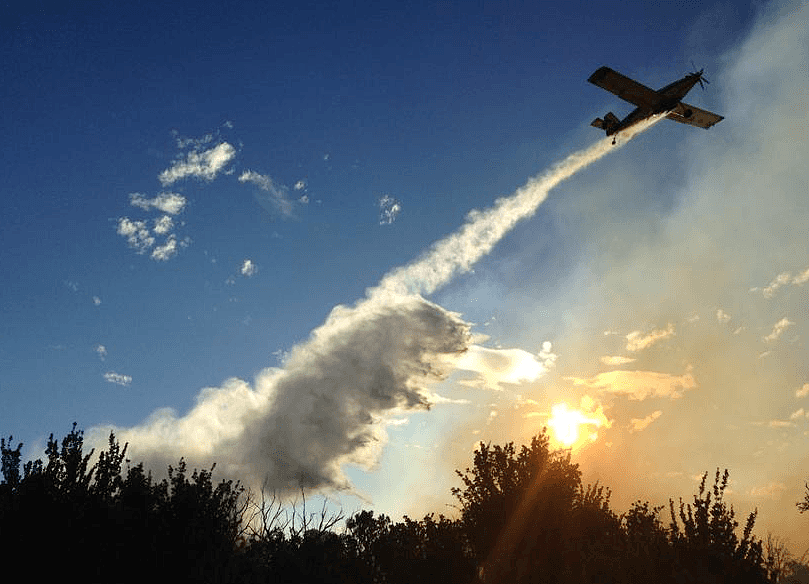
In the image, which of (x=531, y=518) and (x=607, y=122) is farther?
(x=607, y=122)

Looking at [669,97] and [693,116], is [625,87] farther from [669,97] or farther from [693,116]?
[693,116]

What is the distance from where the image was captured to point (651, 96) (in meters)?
35.9

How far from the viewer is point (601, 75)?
34688 millimetres

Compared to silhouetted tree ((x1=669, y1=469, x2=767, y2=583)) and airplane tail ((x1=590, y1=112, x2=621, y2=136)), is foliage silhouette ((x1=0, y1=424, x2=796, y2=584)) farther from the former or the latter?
airplane tail ((x1=590, y1=112, x2=621, y2=136))

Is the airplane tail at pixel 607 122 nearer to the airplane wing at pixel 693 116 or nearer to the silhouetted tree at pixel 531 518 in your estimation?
the airplane wing at pixel 693 116

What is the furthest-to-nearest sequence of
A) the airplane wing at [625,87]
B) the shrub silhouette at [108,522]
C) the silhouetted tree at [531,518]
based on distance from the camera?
the airplane wing at [625,87] → the silhouetted tree at [531,518] → the shrub silhouette at [108,522]

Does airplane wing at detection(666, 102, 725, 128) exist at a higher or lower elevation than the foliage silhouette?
higher

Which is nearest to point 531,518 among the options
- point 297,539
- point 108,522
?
point 297,539

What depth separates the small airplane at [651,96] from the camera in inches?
1371

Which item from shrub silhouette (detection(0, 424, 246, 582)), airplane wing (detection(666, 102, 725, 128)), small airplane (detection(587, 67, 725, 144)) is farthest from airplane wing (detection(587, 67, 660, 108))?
shrub silhouette (detection(0, 424, 246, 582))

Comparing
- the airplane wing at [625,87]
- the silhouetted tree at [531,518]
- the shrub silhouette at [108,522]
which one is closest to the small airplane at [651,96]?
the airplane wing at [625,87]

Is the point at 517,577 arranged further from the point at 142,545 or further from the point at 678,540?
the point at 142,545

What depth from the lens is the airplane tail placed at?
4000cm

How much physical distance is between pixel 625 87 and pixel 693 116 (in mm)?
7834
